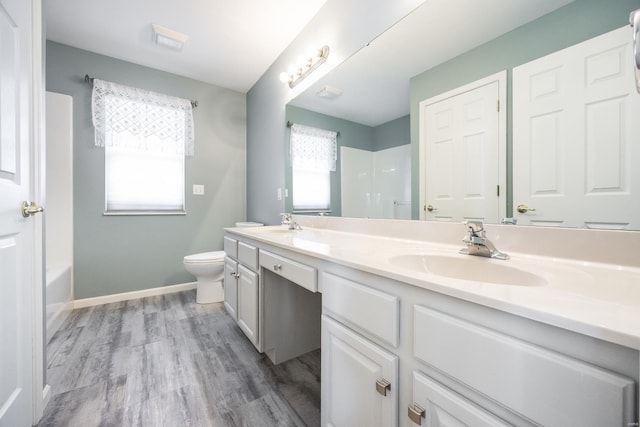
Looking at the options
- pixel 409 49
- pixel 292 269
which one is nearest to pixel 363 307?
pixel 292 269

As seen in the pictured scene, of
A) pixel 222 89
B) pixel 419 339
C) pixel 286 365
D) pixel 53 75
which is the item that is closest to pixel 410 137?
pixel 419 339

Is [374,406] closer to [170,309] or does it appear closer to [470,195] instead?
[470,195]

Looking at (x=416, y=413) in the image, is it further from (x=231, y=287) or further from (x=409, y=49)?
(x=231, y=287)

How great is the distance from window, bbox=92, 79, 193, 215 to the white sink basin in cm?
267

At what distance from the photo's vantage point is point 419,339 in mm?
606

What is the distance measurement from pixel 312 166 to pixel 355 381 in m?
1.54

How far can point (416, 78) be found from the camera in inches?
47.6

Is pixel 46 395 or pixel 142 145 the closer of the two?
pixel 46 395

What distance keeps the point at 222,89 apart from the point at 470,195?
300cm

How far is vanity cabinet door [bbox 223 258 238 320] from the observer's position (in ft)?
5.86

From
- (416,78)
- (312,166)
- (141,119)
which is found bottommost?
(312,166)

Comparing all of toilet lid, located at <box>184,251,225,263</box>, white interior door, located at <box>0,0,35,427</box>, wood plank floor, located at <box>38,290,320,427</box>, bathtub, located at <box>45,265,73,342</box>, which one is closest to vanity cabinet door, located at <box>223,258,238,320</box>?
wood plank floor, located at <box>38,290,320,427</box>

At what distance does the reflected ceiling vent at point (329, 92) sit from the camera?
5.71ft

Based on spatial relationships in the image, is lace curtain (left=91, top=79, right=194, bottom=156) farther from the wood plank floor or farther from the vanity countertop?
the vanity countertop
